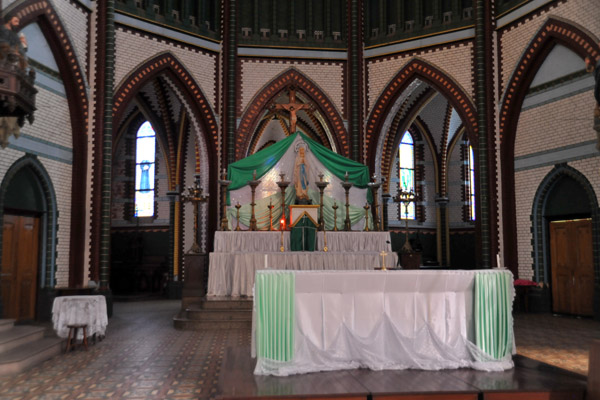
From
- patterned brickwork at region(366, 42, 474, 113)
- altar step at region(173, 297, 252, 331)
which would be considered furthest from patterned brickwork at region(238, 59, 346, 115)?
altar step at region(173, 297, 252, 331)

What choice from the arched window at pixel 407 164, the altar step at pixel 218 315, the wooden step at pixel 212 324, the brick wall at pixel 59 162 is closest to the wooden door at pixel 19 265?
the brick wall at pixel 59 162

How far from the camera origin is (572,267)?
13.7m

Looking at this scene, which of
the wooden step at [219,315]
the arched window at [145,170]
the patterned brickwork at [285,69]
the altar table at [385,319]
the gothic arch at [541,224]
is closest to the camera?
the altar table at [385,319]

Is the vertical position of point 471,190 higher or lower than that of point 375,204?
higher

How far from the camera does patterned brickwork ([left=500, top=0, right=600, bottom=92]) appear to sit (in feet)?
41.3

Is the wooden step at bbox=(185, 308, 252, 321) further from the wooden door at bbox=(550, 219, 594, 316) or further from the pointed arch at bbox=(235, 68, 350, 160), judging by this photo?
the wooden door at bbox=(550, 219, 594, 316)

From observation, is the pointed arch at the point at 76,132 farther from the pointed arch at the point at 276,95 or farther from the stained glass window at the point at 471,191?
the stained glass window at the point at 471,191

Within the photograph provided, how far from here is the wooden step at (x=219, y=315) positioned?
1102 centimetres

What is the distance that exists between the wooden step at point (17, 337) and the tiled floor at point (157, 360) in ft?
1.84

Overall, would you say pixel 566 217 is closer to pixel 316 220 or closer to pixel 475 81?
pixel 475 81

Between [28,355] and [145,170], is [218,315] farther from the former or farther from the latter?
[145,170]

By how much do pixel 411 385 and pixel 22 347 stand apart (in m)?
5.55

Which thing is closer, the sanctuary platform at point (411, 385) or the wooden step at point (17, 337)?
the sanctuary platform at point (411, 385)

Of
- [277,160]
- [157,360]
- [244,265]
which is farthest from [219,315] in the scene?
[277,160]
